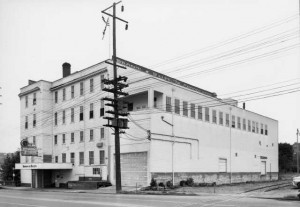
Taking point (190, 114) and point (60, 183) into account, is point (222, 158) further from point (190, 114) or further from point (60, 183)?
point (60, 183)

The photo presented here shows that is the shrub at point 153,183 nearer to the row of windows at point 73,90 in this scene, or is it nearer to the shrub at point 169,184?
the shrub at point 169,184

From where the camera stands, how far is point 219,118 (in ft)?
161

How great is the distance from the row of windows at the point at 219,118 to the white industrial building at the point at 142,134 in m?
0.12

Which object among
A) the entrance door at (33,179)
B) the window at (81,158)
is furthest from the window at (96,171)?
the entrance door at (33,179)

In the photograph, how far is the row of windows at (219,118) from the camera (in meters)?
41.6

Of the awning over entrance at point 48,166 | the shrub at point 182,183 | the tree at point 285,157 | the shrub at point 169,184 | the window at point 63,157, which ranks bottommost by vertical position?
the tree at point 285,157

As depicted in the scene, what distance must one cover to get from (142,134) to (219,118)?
1470 centimetres

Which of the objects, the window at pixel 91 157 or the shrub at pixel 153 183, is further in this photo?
the window at pixel 91 157

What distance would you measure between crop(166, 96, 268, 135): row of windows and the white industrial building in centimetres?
12

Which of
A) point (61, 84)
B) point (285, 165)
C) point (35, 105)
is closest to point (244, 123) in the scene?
point (61, 84)

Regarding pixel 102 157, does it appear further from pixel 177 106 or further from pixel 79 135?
pixel 177 106

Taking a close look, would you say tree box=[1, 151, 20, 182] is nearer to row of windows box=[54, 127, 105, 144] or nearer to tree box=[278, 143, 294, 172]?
row of windows box=[54, 127, 105, 144]

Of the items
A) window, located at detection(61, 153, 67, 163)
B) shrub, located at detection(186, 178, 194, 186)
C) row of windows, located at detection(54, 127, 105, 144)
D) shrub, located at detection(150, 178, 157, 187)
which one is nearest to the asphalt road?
shrub, located at detection(150, 178, 157, 187)

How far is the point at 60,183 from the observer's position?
4988 centimetres
